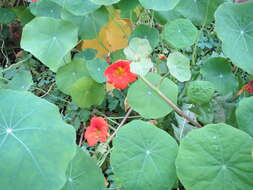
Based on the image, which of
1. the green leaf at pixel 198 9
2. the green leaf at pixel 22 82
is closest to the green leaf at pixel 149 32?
the green leaf at pixel 198 9

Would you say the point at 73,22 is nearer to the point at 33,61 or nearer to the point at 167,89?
the point at 167,89

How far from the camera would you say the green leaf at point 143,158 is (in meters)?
1.00

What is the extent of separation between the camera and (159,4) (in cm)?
125

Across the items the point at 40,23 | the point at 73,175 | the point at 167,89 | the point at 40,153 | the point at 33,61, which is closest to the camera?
the point at 40,153

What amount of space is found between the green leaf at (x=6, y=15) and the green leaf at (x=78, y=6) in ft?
2.78

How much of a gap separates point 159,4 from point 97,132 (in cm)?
49

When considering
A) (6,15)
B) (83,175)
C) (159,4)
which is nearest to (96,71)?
(159,4)

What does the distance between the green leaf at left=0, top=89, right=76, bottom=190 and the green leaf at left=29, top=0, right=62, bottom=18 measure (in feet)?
2.01

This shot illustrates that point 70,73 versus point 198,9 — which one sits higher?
point 198,9

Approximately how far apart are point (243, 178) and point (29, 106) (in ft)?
2.00

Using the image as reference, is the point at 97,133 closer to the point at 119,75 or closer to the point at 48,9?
the point at 119,75

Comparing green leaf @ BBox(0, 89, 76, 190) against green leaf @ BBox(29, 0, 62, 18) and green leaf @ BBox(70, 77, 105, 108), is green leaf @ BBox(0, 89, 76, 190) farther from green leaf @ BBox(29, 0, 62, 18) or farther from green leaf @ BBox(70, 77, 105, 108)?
green leaf @ BBox(29, 0, 62, 18)

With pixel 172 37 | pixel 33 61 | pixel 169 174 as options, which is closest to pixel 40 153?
pixel 169 174

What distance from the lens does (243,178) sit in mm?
954
